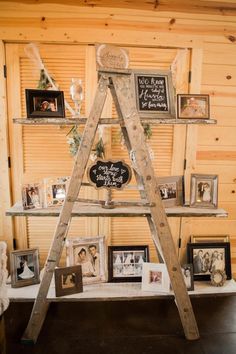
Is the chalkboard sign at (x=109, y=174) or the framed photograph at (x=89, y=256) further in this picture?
the framed photograph at (x=89, y=256)

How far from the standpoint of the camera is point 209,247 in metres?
2.26

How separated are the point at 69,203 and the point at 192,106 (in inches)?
42.0

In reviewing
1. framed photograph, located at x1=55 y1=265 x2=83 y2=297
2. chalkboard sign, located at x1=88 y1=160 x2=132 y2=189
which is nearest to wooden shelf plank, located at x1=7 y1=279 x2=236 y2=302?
framed photograph, located at x1=55 y1=265 x2=83 y2=297

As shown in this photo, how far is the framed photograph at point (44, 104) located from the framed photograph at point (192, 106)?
806 millimetres

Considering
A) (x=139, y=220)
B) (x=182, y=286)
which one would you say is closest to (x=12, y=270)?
(x=139, y=220)

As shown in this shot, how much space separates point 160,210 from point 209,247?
852 millimetres

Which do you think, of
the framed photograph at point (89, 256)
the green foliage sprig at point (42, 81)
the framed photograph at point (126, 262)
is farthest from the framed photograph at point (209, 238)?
the green foliage sprig at point (42, 81)

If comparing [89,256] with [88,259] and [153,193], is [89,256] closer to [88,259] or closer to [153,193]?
[88,259]

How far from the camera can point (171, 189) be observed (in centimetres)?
190

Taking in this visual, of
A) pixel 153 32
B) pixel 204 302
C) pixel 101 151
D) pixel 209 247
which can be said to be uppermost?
pixel 153 32

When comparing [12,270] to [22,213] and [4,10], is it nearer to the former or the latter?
[22,213]

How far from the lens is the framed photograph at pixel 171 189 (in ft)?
6.14

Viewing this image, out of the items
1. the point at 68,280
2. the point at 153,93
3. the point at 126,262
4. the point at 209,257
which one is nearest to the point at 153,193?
the point at 153,93

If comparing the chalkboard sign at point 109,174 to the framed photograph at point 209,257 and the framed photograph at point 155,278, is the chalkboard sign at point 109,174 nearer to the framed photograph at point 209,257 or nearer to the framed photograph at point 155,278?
the framed photograph at point 155,278
